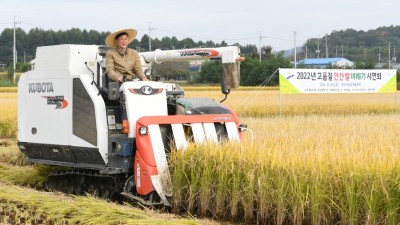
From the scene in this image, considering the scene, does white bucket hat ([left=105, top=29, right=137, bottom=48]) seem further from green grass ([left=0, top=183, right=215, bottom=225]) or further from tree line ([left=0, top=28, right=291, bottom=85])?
tree line ([left=0, top=28, right=291, bottom=85])

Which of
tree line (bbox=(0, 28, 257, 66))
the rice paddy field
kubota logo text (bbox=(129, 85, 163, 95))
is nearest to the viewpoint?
the rice paddy field

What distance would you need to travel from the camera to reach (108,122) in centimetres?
865

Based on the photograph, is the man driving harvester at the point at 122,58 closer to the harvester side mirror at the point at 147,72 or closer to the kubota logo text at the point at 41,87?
the harvester side mirror at the point at 147,72

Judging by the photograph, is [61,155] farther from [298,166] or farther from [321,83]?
[321,83]

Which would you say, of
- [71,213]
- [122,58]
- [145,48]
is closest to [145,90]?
[122,58]

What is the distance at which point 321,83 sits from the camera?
2272 centimetres

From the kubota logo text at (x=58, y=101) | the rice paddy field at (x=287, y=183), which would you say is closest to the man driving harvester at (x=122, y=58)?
the kubota logo text at (x=58, y=101)

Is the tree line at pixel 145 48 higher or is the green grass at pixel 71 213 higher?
the tree line at pixel 145 48

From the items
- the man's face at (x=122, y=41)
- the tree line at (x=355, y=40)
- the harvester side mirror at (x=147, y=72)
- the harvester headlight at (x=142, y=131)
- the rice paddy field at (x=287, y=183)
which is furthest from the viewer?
the tree line at (x=355, y=40)

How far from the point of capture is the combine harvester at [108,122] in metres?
8.23

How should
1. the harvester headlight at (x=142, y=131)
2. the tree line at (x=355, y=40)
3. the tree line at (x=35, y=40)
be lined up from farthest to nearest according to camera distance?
the tree line at (x=355, y=40) → the tree line at (x=35, y=40) → the harvester headlight at (x=142, y=131)

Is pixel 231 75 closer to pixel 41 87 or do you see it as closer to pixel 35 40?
pixel 41 87

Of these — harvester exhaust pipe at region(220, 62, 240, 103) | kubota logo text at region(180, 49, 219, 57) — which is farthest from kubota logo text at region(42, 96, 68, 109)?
harvester exhaust pipe at region(220, 62, 240, 103)

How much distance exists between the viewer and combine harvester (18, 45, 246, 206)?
8234mm
